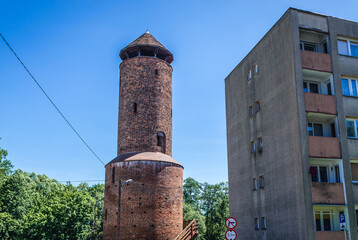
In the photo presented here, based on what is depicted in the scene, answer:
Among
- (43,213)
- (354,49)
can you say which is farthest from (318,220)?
(43,213)

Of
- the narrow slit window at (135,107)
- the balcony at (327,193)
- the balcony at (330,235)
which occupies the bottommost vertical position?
the balcony at (330,235)

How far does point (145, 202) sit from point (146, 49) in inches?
504

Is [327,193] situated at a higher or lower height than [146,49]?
lower

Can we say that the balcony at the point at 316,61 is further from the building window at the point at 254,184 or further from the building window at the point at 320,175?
the building window at the point at 254,184

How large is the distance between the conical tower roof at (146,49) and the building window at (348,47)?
49.0 ft

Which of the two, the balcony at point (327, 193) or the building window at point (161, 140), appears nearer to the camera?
the balcony at point (327, 193)

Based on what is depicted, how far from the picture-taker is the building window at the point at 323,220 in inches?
726

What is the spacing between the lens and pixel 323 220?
18547 millimetres

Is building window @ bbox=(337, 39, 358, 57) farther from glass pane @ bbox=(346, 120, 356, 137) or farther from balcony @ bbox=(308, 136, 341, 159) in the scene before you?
balcony @ bbox=(308, 136, 341, 159)

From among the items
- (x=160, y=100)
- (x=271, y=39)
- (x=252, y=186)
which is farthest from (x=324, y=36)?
(x=160, y=100)

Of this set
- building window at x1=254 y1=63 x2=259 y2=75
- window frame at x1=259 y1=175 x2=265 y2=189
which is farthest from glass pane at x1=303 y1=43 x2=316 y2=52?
window frame at x1=259 y1=175 x2=265 y2=189

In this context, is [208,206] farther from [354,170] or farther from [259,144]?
[354,170]

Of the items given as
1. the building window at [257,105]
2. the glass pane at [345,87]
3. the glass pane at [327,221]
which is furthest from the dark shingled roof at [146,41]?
the glass pane at [327,221]

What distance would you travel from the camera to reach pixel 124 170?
27.1m
